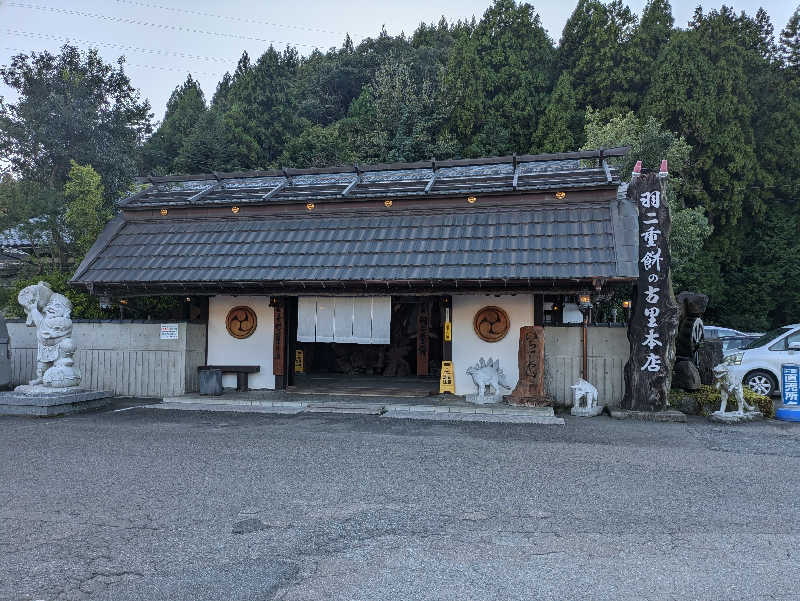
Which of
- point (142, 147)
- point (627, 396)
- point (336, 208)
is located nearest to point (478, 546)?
point (627, 396)

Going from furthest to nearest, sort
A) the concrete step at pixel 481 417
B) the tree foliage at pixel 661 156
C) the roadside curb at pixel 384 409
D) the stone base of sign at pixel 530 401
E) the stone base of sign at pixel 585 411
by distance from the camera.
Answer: the tree foliage at pixel 661 156, the stone base of sign at pixel 530 401, the stone base of sign at pixel 585 411, the roadside curb at pixel 384 409, the concrete step at pixel 481 417

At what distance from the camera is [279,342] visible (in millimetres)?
12391

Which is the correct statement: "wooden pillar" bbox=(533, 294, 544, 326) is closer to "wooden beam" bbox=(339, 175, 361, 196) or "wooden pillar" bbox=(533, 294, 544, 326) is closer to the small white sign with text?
"wooden beam" bbox=(339, 175, 361, 196)

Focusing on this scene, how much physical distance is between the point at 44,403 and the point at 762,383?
14289 millimetres

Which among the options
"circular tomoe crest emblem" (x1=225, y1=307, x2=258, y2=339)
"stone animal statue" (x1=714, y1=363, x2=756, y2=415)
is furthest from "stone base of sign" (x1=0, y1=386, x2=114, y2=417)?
"stone animal statue" (x1=714, y1=363, x2=756, y2=415)

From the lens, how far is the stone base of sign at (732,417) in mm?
9516

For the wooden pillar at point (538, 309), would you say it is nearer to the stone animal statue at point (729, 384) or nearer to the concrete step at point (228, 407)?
the stone animal statue at point (729, 384)

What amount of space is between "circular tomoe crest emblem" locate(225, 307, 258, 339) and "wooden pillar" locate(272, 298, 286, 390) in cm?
60

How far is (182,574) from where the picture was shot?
11.2 ft

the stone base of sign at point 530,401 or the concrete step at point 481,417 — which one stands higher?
the stone base of sign at point 530,401

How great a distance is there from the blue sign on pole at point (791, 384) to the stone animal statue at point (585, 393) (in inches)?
138

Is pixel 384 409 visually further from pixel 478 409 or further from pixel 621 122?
pixel 621 122

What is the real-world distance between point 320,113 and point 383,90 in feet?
27.3

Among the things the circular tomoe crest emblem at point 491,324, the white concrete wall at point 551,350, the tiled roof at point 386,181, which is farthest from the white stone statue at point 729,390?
the tiled roof at point 386,181
